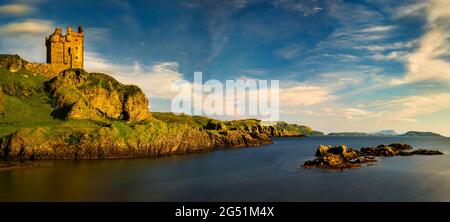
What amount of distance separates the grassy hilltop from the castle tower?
9962mm

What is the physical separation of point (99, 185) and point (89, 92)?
75.1 metres

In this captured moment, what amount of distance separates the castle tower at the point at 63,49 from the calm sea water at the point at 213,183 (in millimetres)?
72101

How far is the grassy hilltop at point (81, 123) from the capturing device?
76.2 m

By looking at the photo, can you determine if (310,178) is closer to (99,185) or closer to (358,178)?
(358,178)

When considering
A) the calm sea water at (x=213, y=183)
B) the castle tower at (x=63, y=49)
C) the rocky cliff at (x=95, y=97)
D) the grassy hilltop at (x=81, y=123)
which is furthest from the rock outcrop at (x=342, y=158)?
the castle tower at (x=63, y=49)

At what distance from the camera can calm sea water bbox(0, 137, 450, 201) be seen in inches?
1590

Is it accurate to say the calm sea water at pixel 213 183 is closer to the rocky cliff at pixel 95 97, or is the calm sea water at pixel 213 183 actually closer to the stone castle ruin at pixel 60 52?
the rocky cliff at pixel 95 97

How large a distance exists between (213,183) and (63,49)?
104723 millimetres

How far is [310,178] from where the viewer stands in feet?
176

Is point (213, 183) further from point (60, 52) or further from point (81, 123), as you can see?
point (60, 52)

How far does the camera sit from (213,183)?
50.5 meters

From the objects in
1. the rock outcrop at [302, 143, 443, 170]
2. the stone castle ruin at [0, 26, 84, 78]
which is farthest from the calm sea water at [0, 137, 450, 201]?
the stone castle ruin at [0, 26, 84, 78]

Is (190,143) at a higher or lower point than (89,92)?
lower
